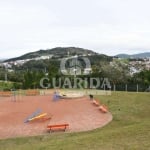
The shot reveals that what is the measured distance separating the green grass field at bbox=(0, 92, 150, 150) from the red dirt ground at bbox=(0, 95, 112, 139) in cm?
92

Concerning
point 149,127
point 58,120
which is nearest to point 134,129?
point 149,127

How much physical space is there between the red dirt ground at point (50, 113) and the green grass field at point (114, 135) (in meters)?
0.92

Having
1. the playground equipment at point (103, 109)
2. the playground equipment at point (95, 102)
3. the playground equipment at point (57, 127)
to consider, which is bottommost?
the playground equipment at point (57, 127)

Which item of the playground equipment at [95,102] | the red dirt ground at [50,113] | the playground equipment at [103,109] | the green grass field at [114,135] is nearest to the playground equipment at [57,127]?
the red dirt ground at [50,113]

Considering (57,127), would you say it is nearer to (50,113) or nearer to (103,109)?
(50,113)

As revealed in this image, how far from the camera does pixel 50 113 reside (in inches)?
779

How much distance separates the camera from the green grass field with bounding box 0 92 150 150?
1039cm

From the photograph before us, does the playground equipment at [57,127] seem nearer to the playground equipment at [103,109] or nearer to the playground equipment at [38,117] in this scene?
the playground equipment at [38,117]

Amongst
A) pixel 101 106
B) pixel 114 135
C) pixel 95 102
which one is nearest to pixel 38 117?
pixel 101 106

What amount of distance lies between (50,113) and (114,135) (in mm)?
8738

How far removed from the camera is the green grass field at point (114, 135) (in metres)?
10.4

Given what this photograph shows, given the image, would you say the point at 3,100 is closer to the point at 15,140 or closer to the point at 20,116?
the point at 20,116

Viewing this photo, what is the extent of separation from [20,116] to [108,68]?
26067 mm

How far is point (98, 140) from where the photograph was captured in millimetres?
11172
